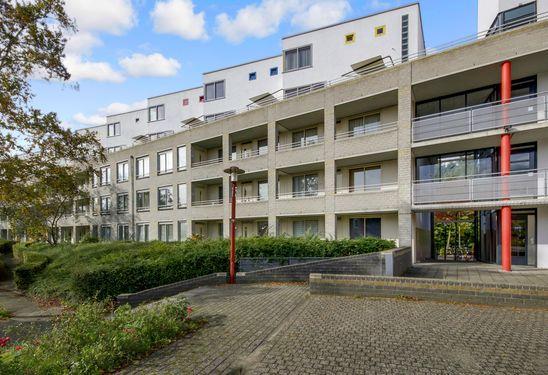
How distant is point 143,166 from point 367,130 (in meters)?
22.5

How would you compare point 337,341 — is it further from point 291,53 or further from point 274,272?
point 291,53

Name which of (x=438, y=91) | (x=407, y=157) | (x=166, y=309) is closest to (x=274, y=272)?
(x=166, y=309)

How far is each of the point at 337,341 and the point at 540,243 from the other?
1332cm

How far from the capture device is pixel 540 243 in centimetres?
1415

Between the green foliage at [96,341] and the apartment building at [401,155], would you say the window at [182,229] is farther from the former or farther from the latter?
the green foliage at [96,341]

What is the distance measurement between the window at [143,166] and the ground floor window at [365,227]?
21029mm

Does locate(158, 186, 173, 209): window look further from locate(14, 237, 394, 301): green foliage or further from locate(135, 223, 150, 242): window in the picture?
locate(14, 237, 394, 301): green foliage

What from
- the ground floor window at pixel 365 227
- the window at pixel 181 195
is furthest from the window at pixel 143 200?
the ground floor window at pixel 365 227

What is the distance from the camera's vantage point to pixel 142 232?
31.4 m

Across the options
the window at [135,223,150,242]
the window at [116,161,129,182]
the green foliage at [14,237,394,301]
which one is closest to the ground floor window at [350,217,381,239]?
the green foliage at [14,237,394,301]

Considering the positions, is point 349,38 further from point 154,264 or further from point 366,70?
point 154,264

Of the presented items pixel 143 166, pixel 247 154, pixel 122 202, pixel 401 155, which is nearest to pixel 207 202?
pixel 247 154

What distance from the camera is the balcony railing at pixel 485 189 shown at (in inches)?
531

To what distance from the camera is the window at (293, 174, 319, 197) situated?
21223 mm
